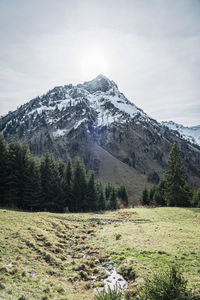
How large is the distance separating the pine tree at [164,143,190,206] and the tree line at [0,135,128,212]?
79.8ft

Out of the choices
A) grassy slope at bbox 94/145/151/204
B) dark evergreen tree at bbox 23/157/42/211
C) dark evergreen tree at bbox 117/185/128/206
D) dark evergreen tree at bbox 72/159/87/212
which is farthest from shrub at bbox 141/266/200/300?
grassy slope at bbox 94/145/151/204

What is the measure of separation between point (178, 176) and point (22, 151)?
3924 cm

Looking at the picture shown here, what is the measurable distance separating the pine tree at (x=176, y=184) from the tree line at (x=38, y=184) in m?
24.3

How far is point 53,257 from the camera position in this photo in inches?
483

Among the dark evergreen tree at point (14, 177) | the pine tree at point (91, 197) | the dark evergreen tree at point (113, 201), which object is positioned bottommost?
the dark evergreen tree at point (113, 201)

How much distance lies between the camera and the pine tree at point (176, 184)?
128 feet

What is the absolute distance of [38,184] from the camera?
39.2 meters

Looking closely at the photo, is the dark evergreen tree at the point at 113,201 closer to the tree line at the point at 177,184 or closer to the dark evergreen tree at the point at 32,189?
the tree line at the point at 177,184

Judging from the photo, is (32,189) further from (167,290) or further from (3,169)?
(167,290)

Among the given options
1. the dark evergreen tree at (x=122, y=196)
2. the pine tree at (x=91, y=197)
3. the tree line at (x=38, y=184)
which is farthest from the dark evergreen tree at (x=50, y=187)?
the dark evergreen tree at (x=122, y=196)

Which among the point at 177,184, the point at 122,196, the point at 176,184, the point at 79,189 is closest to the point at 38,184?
the point at 79,189

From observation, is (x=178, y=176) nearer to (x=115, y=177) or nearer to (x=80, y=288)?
(x=80, y=288)

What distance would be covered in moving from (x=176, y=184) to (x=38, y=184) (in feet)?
112

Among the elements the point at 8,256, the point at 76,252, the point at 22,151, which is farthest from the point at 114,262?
the point at 22,151
